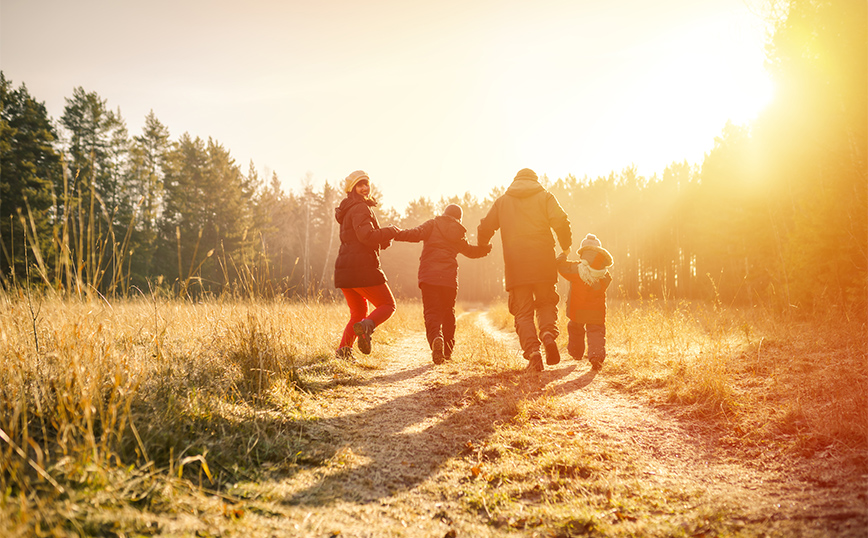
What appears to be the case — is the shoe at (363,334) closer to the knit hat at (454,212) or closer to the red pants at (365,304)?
the red pants at (365,304)

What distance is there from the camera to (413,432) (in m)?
2.99

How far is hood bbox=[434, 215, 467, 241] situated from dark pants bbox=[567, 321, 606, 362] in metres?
2.16

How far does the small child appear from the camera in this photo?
18.4ft

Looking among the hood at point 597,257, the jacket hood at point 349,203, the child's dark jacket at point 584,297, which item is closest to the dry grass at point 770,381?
the child's dark jacket at point 584,297

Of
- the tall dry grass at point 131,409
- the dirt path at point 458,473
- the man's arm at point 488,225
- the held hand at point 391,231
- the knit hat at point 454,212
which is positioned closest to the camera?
the tall dry grass at point 131,409

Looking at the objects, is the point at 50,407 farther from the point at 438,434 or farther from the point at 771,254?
the point at 771,254

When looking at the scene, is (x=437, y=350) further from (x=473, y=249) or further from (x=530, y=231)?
(x=530, y=231)

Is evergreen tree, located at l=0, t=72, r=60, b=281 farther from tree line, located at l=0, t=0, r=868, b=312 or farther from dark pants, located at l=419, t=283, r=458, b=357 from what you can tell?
dark pants, located at l=419, t=283, r=458, b=357

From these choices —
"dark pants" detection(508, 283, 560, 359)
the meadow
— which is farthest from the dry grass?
"dark pants" detection(508, 283, 560, 359)

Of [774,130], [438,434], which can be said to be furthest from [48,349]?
[774,130]

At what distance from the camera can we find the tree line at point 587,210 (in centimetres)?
513

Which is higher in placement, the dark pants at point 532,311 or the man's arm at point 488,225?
the man's arm at point 488,225

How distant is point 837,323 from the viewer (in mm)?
6133

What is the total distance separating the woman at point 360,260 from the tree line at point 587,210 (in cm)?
76
